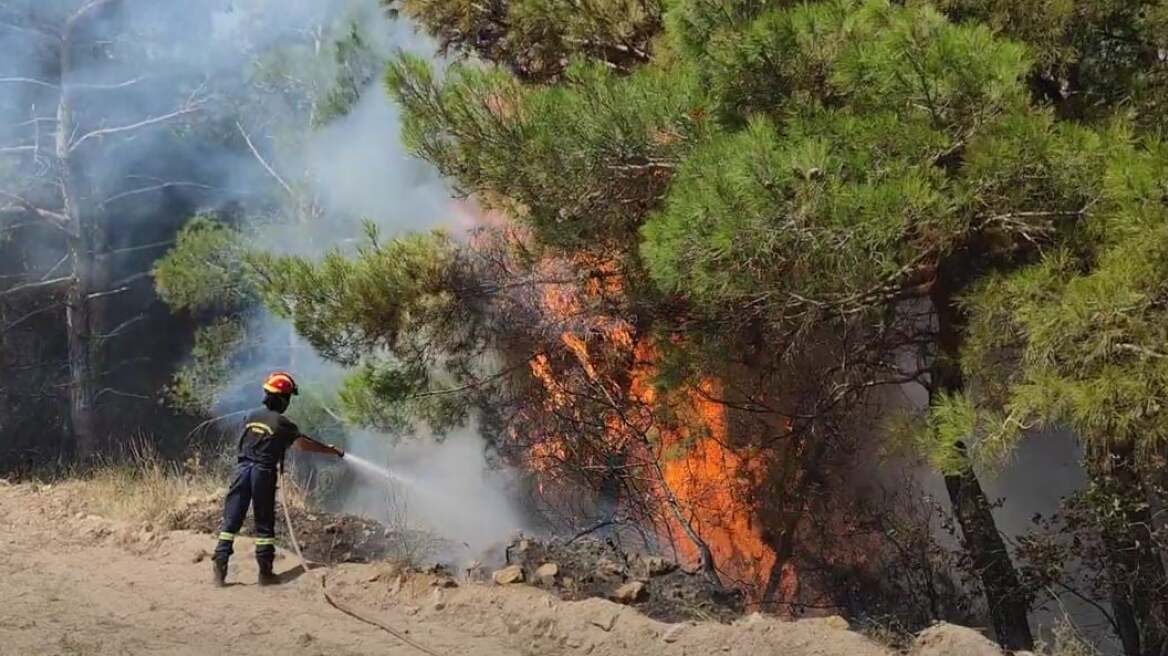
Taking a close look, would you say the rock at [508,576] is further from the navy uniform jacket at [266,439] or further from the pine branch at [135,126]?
the pine branch at [135,126]

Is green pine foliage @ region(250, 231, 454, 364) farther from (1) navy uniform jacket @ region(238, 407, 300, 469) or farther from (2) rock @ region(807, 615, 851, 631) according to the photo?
(2) rock @ region(807, 615, 851, 631)

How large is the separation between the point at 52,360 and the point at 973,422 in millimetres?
17467

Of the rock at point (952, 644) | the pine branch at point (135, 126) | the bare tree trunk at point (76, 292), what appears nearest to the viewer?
the rock at point (952, 644)

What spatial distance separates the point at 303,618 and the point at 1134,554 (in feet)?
19.6

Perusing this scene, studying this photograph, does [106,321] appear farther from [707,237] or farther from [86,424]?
[707,237]

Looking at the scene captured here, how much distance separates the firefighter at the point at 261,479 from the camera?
7.11m

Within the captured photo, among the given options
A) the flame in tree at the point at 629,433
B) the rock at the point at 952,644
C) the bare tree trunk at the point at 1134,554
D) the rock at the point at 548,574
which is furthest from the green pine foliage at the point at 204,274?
the rock at the point at 952,644

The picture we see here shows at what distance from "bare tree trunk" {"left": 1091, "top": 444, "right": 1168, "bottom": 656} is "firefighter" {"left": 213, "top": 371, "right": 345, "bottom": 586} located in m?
5.47

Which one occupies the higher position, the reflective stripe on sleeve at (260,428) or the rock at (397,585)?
the reflective stripe on sleeve at (260,428)

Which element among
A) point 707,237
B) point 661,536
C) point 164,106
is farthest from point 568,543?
point 164,106

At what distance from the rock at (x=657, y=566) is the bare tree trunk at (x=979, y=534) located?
2269 mm

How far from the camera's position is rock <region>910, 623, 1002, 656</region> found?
538 cm

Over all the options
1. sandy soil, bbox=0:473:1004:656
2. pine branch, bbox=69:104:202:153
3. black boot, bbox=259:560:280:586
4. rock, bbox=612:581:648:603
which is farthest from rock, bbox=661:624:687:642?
pine branch, bbox=69:104:202:153

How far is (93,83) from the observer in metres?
19.0
